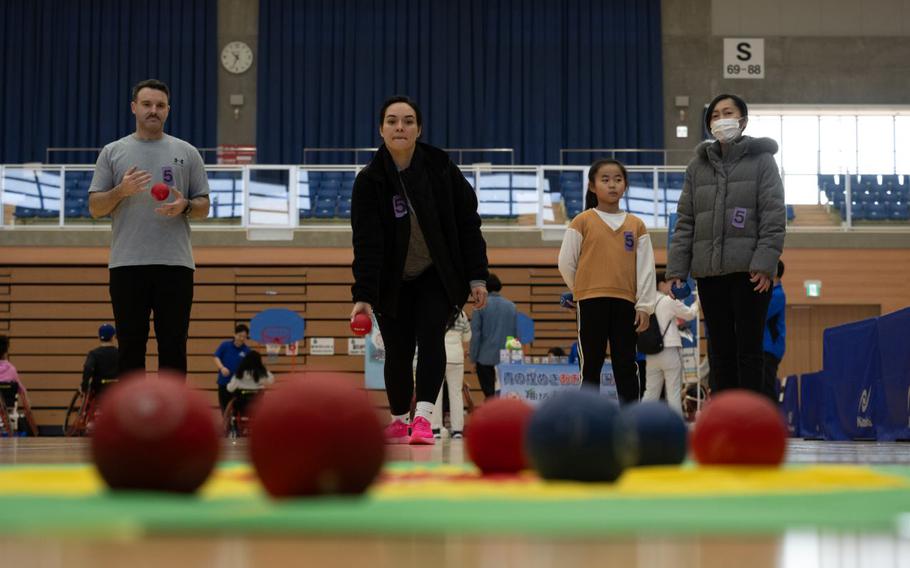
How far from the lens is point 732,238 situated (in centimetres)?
466

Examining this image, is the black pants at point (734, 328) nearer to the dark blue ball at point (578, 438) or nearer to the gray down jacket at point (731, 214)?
the gray down jacket at point (731, 214)

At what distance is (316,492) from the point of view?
158cm

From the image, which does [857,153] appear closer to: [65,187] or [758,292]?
[65,187]

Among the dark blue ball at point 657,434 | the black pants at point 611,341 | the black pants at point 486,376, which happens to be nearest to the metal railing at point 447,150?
the black pants at point 486,376

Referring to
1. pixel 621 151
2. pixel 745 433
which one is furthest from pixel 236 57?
pixel 745 433

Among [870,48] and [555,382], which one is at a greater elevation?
[870,48]

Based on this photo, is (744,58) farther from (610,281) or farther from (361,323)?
(361,323)

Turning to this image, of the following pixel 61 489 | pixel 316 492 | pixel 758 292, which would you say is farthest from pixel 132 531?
pixel 758 292

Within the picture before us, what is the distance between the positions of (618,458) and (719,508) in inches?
11.6

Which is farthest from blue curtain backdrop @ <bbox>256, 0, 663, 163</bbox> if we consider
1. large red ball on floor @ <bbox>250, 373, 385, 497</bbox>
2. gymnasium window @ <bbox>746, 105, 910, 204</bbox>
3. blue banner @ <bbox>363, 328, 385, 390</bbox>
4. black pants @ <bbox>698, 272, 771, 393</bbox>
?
large red ball on floor @ <bbox>250, 373, 385, 497</bbox>

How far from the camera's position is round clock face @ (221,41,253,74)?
20.3 metres

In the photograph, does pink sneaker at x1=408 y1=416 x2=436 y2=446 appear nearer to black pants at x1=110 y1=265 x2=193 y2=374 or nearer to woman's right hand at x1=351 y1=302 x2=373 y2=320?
woman's right hand at x1=351 y1=302 x2=373 y2=320

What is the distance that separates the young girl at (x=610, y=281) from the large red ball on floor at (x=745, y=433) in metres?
2.45

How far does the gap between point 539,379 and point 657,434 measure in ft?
22.5
